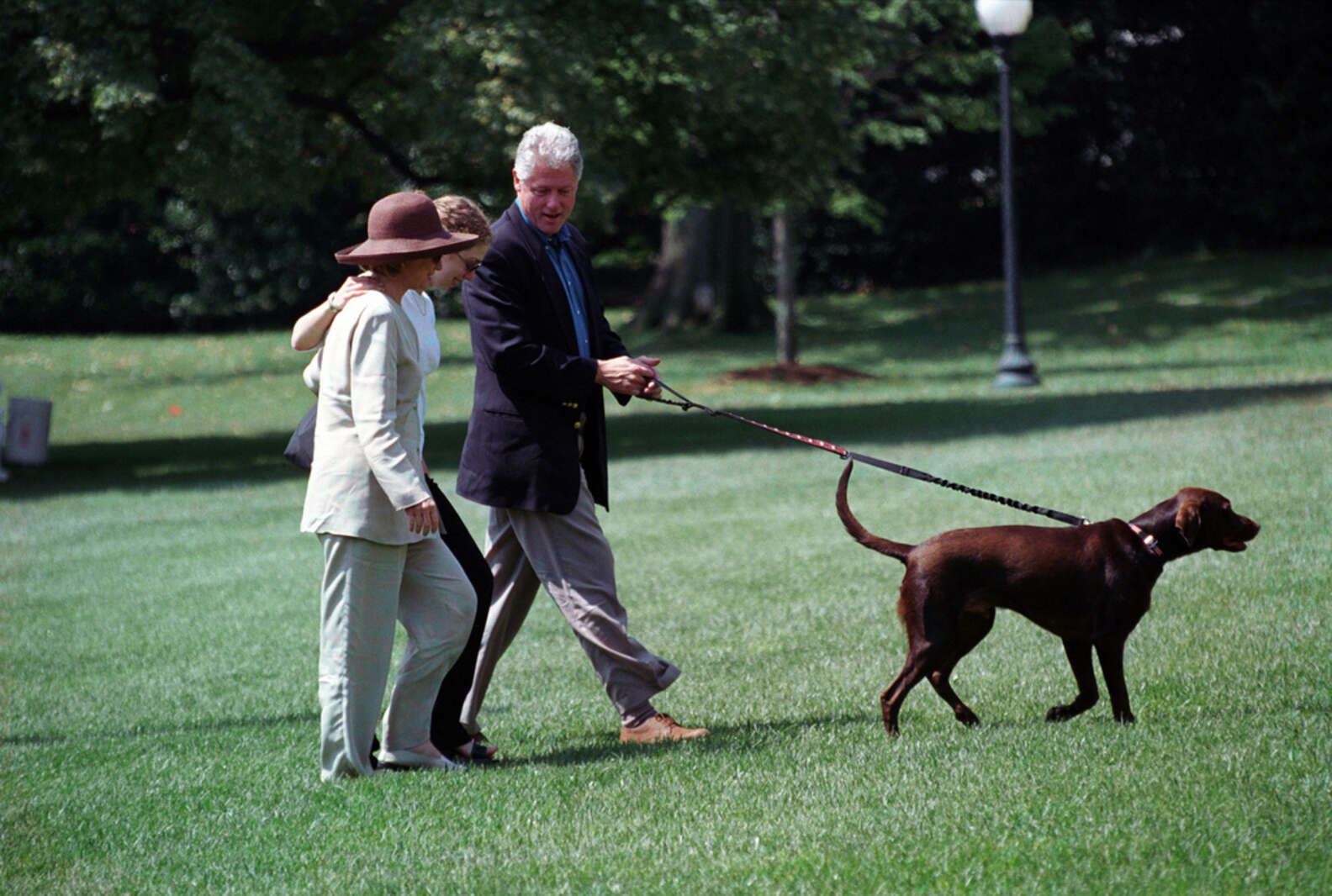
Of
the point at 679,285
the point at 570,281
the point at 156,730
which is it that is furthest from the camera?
the point at 679,285

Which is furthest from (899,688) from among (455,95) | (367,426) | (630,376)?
(455,95)

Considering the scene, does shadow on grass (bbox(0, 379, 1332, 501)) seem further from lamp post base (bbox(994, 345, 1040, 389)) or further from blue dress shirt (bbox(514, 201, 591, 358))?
blue dress shirt (bbox(514, 201, 591, 358))

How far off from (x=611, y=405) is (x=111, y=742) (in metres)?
17.2

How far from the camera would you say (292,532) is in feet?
42.9

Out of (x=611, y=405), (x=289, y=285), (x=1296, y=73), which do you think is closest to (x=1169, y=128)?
(x=1296, y=73)

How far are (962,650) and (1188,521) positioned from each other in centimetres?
91

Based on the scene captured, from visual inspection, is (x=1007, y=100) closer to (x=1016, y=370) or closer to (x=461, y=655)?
(x=1016, y=370)

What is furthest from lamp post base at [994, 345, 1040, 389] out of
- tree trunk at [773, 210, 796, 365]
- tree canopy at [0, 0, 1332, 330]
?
tree trunk at [773, 210, 796, 365]

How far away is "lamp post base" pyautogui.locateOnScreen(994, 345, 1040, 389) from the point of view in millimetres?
20578

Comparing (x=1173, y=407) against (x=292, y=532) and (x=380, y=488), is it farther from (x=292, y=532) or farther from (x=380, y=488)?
(x=380, y=488)

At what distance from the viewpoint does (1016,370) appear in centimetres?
2059

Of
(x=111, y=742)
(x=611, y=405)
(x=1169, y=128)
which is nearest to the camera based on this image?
(x=111, y=742)

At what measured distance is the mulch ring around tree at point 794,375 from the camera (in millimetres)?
24109

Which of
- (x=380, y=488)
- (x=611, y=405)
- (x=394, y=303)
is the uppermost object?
(x=394, y=303)
